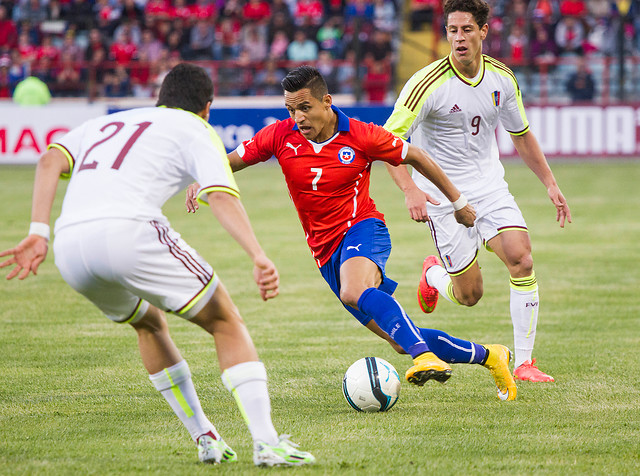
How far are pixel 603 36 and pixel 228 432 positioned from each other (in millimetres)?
21124

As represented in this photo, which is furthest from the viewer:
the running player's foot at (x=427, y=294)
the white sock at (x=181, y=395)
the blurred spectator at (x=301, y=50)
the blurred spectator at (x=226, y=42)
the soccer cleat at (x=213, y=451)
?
the blurred spectator at (x=226, y=42)

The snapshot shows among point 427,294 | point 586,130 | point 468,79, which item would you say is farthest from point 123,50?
point 468,79

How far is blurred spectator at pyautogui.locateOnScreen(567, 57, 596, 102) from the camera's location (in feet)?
72.6

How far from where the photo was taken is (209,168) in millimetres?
4121

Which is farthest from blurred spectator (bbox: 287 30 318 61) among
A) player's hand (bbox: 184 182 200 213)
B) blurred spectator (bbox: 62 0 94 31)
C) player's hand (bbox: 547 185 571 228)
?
player's hand (bbox: 184 182 200 213)

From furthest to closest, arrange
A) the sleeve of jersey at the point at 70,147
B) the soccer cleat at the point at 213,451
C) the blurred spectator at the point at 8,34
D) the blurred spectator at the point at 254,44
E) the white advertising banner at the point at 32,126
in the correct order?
the blurred spectator at the point at 8,34, the blurred spectator at the point at 254,44, the white advertising banner at the point at 32,126, the soccer cleat at the point at 213,451, the sleeve of jersey at the point at 70,147

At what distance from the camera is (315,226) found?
19.6 ft

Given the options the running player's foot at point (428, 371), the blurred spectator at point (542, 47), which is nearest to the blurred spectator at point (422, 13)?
the blurred spectator at point (542, 47)

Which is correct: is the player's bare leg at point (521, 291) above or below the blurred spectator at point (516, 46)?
above

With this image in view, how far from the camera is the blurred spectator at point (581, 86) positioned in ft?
72.6

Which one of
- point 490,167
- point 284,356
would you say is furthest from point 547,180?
point 284,356

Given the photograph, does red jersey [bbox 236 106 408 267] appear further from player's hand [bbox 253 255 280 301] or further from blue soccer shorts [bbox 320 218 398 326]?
player's hand [bbox 253 255 280 301]

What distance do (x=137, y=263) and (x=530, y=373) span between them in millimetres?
3195

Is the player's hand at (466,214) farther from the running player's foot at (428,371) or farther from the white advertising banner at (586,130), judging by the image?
the white advertising banner at (586,130)
